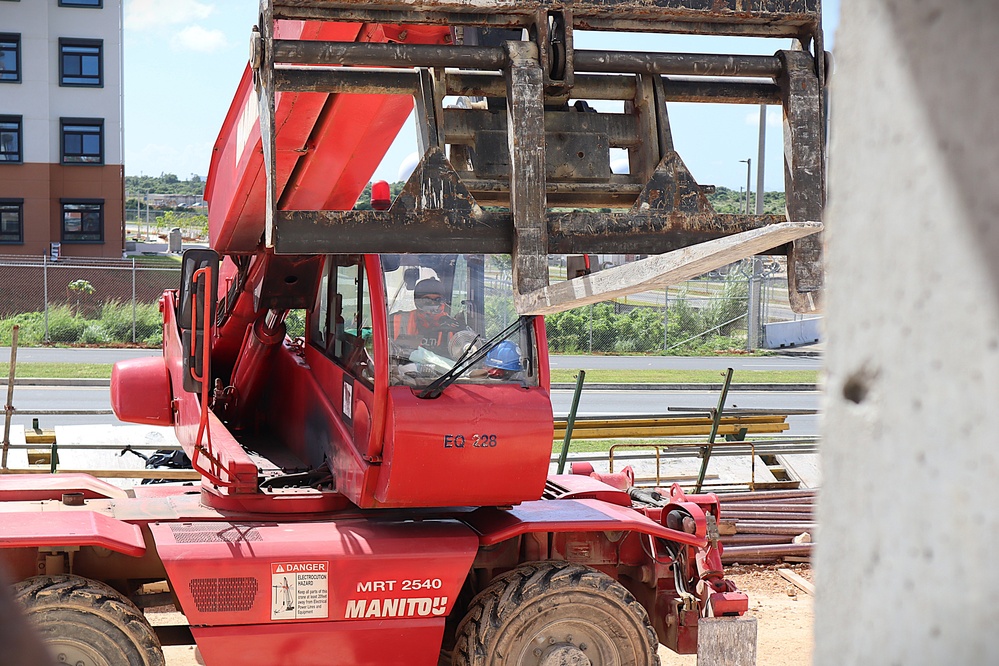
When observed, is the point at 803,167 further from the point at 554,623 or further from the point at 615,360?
the point at 615,360

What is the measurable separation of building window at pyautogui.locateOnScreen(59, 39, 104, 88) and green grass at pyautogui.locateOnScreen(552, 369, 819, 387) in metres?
25.1

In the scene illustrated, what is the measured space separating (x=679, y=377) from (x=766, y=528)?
16521mm

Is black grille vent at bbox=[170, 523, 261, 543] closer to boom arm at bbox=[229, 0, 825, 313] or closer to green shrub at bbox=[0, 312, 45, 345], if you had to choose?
boom arm at bbox=[229, 0, 825, 313]

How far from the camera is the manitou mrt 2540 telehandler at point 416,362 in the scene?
13.8ft

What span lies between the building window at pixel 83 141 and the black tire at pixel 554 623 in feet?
132

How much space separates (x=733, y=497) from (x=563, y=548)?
5.09 metres

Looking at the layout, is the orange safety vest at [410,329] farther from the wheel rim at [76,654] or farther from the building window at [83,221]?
the building window at [83,221]

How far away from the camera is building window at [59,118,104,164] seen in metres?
42.4

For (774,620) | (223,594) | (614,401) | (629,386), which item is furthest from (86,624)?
(629,386)

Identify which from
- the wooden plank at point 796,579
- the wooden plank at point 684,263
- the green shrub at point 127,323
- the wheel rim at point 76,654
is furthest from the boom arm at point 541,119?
the green shrub at point 127,323

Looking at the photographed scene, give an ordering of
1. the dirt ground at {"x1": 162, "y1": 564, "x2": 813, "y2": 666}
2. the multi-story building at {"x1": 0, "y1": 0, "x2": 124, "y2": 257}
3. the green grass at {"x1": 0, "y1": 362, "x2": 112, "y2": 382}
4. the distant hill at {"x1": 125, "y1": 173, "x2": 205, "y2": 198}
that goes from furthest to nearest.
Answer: the distant hill at {"x1": 125, "y1": 173, "x2": 205, "y2": 198}, the multi-story building at {"x1": 0, "y1": 0, "x2": 124, "y2": 257}, the green grass at {"x1": 0, "y1": 362, "x2": 112, "y2": 382}, the dirt ground at {"x1": 162, "y1": 564, "x2": 813, "y2": 666}

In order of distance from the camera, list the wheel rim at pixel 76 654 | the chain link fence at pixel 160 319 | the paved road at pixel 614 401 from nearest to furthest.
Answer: the wheel rim at pixel 76 654
the paved road at pixel 614 401
the chain link fence at pixel 160 319

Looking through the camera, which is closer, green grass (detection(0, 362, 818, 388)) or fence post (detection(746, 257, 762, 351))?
green grass (detection(0, 362, 818, 388))

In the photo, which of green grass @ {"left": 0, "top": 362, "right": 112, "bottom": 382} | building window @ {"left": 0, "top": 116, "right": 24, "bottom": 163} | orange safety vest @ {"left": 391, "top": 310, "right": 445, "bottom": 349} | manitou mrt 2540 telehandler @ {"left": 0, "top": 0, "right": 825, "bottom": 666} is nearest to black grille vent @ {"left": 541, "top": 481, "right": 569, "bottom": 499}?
manitou mrt 2540 telehandler @ {"left": 0, "top": 0, "right": 825, "bottom": 666}
